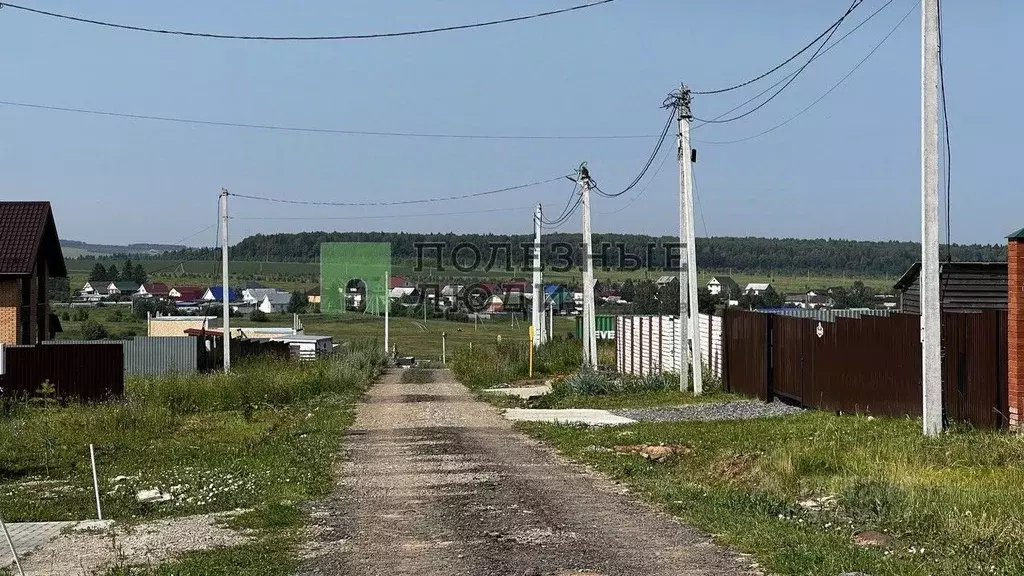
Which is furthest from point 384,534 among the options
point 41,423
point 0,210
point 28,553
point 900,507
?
point 0,210

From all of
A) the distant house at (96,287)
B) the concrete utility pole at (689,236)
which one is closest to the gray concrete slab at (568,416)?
the concrete utility pole at (689,236)

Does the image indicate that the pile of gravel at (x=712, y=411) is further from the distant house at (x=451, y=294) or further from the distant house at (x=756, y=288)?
the distant house at (x=451, y=294)

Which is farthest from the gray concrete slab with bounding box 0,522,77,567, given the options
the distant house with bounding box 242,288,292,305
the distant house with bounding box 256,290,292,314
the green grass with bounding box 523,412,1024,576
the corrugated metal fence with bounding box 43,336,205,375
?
the distant house with bounding box 242,288,292,305

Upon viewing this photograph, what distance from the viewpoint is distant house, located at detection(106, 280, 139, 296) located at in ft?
361

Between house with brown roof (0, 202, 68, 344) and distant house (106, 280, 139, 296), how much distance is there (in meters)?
67.5

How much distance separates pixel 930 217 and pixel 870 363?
454 cm

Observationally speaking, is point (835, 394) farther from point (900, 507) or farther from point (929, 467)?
point (900, 507)

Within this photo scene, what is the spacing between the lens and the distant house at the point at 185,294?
352ft

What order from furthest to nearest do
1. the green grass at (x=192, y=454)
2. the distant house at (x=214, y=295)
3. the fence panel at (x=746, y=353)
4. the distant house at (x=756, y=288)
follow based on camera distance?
the distant house at (x=214, y=295), the distant house at (x=756, y=288), the fence panel at (x=746, y=353), the green grass at (x=192, y=454)

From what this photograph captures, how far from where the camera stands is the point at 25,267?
40.1 m

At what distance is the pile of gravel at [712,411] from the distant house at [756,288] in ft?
169

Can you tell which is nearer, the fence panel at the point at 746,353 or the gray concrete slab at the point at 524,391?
the fence panel at the point at 746,353

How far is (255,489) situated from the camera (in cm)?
1356

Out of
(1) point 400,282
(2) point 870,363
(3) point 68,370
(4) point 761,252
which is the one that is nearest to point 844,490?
(2) point 870,363
